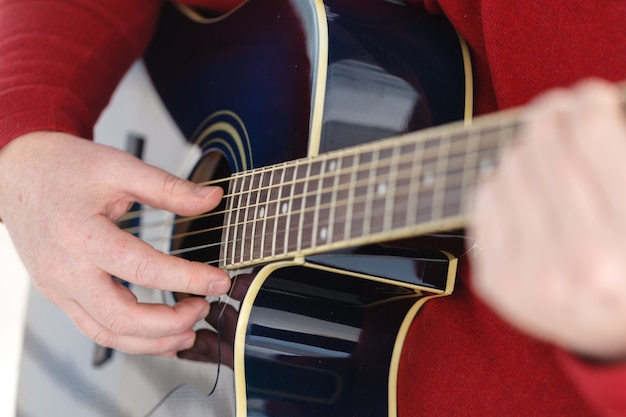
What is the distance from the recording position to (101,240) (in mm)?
795

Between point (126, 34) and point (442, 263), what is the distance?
1.99 feet

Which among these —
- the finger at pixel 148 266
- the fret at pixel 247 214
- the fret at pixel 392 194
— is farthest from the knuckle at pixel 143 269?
the fret at pixel 392 194

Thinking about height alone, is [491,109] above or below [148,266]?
above

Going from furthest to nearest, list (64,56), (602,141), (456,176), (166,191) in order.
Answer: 1. (64,56)
2. (166,191)
3. (456,176)
4. (602,141)

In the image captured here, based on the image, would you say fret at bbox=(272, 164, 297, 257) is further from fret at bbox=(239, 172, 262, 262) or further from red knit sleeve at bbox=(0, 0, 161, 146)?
red knit sleeve at bbox=(0, 0, 161, 146)

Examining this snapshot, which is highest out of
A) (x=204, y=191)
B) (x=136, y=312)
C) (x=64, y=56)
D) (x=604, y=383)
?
(x=64, y=56)

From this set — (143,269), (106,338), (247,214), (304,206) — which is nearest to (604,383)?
(304,206)

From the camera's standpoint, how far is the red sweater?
0.57 m

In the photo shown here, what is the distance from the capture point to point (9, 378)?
1742 millimetres

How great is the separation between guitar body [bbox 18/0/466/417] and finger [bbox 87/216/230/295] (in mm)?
28

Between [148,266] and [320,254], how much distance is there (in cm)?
22

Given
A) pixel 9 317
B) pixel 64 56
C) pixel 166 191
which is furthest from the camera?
pixel 9 317

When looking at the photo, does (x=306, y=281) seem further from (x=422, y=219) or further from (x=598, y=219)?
(x=598, y=219)

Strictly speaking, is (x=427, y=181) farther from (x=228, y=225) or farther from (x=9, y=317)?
(x=9, y=317)
